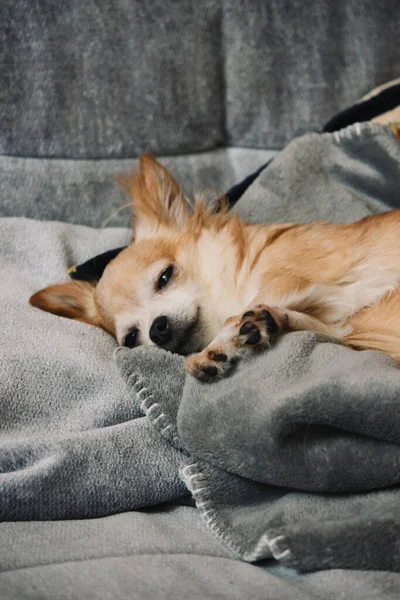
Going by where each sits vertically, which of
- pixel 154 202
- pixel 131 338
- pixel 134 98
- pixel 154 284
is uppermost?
pixel 134 98

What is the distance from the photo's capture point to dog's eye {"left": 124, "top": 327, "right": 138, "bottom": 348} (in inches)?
70.3

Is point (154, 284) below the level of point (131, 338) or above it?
above

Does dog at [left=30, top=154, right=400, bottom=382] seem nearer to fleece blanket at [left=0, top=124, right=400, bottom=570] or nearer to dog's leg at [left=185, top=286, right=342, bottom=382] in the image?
dog's leg at [left=185, top=286, right=342, bottom=382]

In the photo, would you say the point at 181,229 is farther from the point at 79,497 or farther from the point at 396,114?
the point at 79,497

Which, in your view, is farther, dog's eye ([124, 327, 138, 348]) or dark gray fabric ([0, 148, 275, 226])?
dark gray fabric ([0, 148, 275, 226])

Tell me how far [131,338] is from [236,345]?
0.58 meters

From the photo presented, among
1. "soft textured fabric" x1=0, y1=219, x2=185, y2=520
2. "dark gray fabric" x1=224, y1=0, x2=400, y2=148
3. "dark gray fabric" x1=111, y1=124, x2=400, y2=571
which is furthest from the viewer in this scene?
"dark gray fabric" x1=224, y1=0, x2=400, y2=148

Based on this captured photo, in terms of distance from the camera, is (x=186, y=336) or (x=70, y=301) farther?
(x=70, y=301)

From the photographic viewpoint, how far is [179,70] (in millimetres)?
2367

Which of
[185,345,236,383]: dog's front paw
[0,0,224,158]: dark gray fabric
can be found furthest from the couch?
[185,345,236,383]: dog's front paw

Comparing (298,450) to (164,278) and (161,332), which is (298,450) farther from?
(164,278)

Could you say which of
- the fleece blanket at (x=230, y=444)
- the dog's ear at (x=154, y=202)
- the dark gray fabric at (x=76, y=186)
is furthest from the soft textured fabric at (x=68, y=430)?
the dark gray fabric at (x=76, y=186)

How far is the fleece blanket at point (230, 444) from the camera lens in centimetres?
107

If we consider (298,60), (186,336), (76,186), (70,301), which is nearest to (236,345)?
(186,336)
